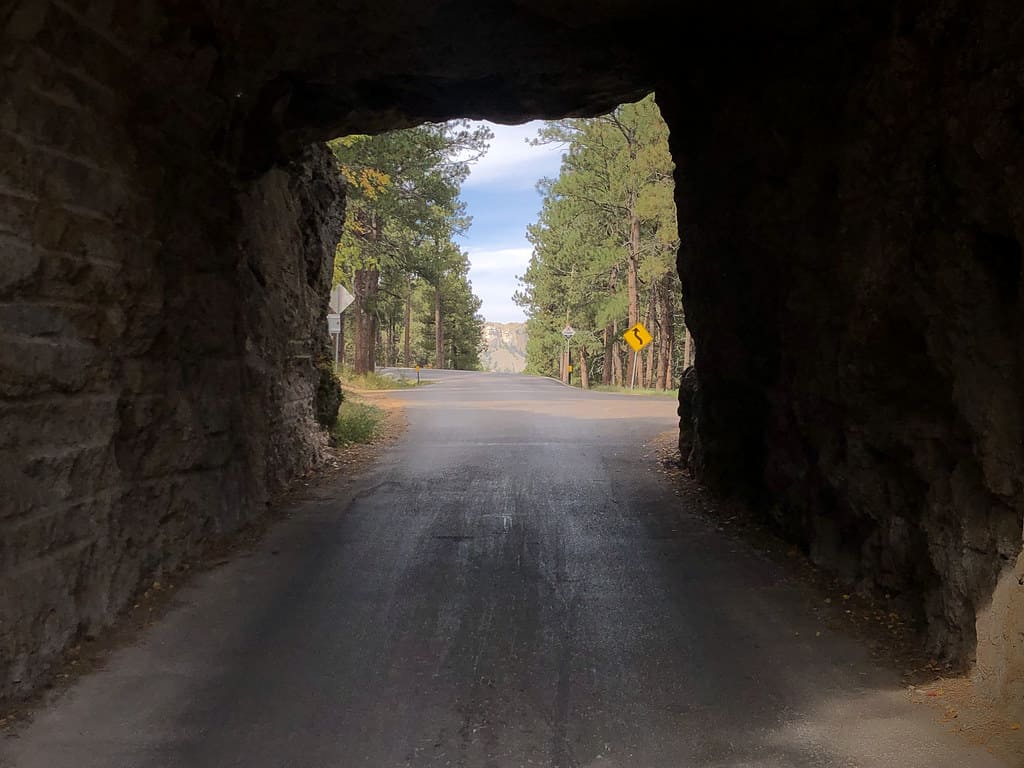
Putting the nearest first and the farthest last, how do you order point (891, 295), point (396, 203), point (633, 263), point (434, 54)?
point (891, 295), point (434, 54), point (396, 203), point (633, 263)

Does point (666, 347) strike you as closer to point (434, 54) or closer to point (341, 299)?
point (341, 299)

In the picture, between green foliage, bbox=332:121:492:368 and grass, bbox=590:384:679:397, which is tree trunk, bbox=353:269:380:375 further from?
grass, bbox=590:384:679:397

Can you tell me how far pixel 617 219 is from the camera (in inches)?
1195

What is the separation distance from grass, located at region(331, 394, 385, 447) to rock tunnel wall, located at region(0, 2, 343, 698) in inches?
176

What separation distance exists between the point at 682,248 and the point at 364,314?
1863cm

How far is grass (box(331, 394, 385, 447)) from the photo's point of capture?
12.6m

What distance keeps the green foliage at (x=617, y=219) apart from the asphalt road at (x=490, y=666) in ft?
63.1

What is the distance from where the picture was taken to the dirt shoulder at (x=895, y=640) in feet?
11.8

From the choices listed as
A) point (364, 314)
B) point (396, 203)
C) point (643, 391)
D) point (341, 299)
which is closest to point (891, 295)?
point (341, 299)

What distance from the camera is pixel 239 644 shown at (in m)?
4.77

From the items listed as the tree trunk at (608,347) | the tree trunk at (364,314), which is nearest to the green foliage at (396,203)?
the tree trunk at (364,314)

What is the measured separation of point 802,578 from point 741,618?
1089 millimetres

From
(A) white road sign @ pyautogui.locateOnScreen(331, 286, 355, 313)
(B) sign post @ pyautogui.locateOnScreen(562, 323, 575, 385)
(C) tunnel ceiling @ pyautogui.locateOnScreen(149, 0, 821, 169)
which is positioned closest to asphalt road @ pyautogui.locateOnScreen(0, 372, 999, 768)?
(C) tunnel ceiling @ pyautogui.locateOnScreen(149, 0, 821, 169)

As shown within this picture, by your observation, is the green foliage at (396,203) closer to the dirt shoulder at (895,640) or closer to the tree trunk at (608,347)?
the dirt shoulder at (895,640)
